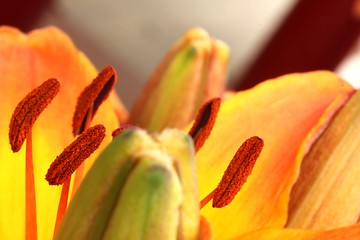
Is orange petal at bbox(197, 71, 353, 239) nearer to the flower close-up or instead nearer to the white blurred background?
the flower close-up

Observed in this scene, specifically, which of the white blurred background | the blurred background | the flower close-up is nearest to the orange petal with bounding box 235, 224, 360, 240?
the flower close-up

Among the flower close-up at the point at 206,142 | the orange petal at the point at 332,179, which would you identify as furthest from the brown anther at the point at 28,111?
the orange petal at the point at 332,179

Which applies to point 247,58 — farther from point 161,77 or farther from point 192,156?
point 192,156

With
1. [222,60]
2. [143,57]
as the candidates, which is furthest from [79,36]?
[222,60]

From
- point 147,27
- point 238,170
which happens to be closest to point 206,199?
point 238,170

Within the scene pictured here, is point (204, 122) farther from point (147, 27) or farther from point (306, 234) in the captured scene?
point (147, 27)

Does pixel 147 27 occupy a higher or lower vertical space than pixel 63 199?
lower
